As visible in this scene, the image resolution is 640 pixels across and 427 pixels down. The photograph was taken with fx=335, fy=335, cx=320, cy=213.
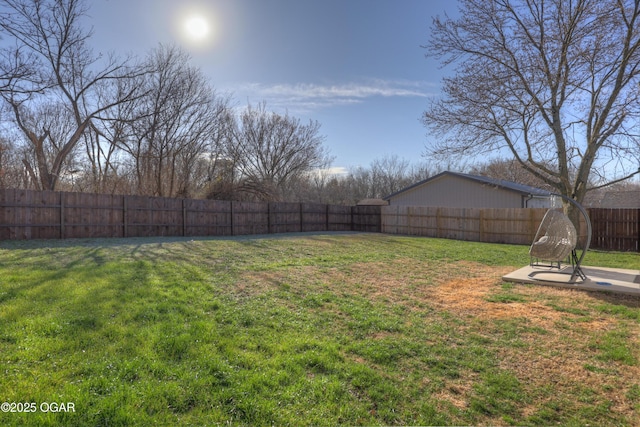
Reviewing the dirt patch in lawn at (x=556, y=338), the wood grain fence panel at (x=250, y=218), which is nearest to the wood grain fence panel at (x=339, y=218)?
the wood grain fence panel at (x=250, y=218)

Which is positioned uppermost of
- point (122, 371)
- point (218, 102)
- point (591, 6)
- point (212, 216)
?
point (218, 102)

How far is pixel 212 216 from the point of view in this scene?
15.5 metres

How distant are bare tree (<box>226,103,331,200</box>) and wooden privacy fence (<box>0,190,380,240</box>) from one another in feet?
34.8

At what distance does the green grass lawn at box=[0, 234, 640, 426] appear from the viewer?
7.58ft

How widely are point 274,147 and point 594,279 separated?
1064 inches

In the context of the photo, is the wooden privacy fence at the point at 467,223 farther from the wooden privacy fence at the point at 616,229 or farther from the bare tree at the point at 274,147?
the bare tree at the point at 274,147

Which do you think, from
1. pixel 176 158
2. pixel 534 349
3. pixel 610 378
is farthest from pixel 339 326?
pixel 176 158

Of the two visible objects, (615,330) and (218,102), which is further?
(218,102)

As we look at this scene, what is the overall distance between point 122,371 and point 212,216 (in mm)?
13397

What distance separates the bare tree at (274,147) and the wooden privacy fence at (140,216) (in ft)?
34.8

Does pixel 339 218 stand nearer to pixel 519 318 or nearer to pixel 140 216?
pixel 140 216

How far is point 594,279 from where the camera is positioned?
257 inches

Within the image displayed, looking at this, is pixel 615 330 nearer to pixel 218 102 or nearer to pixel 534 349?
pixel 534 349

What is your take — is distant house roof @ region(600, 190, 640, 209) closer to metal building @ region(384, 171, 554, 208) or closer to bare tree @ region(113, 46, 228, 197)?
metal building @ region(384, 171, 554, 208)
